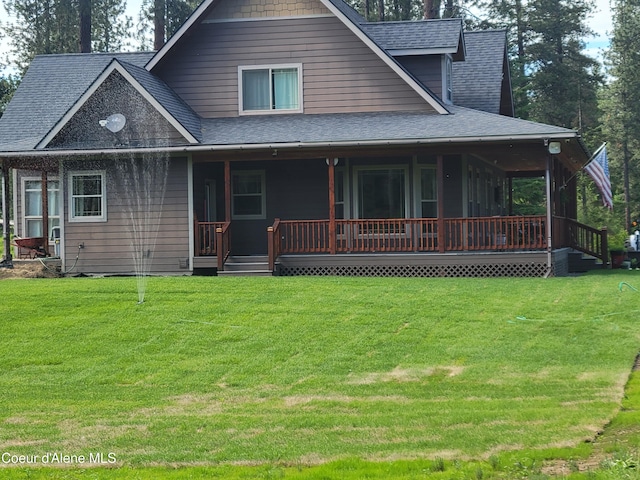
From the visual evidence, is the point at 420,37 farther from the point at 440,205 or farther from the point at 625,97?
the point at 625,97

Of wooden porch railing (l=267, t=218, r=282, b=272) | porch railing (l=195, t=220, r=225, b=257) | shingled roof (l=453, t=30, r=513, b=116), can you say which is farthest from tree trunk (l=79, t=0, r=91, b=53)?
wooden porch railing (l=267, t=218, r=282, b=272)

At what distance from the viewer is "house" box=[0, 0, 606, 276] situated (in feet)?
77.5

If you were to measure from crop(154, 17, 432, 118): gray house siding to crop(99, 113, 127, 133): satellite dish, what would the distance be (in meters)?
2.29

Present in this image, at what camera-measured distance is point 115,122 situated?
24391mm

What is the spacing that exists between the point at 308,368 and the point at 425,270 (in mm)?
10593

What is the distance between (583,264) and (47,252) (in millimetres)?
13907

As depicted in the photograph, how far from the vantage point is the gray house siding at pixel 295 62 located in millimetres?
25250

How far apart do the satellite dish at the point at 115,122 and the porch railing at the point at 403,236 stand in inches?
170

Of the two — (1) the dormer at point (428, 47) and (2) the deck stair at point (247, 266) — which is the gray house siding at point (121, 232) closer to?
(2) the deck stair at point (247, 266)

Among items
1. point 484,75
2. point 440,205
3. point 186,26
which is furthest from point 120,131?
point 484,75

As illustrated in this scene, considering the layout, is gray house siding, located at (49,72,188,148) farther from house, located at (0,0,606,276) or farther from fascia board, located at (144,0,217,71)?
fascia board, located at (144,0,217,71)

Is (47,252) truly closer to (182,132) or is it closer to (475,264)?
(182,132)

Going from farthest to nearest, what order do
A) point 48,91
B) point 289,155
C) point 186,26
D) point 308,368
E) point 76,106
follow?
point 48,91 < point 186,26 < point 76,106 < point 289,155 < point 308,368

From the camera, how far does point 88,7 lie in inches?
1666
